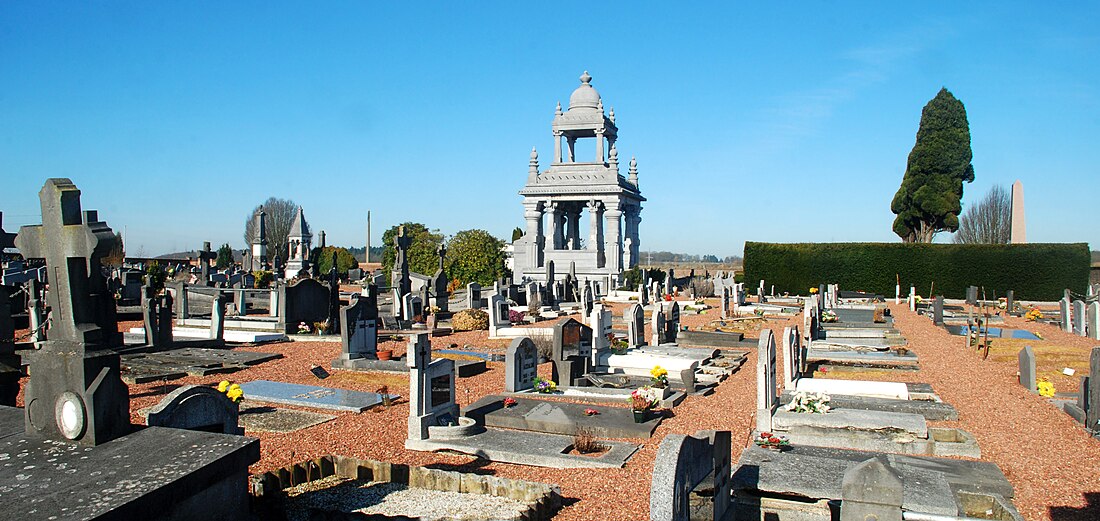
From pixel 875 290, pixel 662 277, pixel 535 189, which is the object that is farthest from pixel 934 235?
pixel 535 189

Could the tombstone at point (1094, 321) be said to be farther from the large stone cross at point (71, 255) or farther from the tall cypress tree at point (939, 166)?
the tall cypress tree at point (939, 166)

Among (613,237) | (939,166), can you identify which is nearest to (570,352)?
(613,237)

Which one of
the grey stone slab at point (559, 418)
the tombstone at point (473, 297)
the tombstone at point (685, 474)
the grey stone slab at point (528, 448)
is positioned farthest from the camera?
the tombstone at point (473, 297)

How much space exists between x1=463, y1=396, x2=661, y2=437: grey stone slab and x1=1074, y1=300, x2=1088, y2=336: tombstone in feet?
58.5

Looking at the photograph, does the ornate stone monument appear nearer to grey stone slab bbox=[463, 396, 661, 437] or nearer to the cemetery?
the cemetery

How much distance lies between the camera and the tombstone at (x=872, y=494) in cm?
493

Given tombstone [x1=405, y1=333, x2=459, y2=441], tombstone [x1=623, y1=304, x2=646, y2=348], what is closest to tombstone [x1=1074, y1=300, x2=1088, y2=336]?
tombstone [x1=623, y1=304, x2=646, y2=348]

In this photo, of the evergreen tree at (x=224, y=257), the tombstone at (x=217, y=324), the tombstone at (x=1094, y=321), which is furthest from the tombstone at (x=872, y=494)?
the evergreen tree at (x=224, y=257)

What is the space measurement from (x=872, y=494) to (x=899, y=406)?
6574 millimetres

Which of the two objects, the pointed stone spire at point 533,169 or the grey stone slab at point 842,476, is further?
the pointed stone spire at point 533,169

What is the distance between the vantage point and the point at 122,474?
4684 millimetres

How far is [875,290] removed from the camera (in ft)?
134

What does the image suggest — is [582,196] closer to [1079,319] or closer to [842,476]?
[1079,319]

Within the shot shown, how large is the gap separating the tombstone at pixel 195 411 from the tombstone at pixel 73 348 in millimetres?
1136
